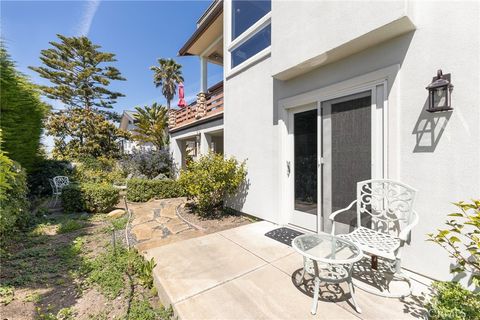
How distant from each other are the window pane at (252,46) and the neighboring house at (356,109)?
0.04m

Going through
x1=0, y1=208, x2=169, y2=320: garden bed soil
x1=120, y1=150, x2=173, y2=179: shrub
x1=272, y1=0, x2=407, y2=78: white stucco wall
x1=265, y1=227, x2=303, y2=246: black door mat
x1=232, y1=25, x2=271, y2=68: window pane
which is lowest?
x1=0, y1=208, x2=169, y2=320: garden bed soil

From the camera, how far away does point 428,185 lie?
102 inches

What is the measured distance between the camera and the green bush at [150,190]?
815cm

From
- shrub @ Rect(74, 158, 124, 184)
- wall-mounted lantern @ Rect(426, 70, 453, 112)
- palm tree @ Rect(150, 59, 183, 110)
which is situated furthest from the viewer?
palm tree @ Rect(150, 59, 183, 110)

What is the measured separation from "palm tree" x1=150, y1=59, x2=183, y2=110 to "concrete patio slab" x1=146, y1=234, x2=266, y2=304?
2369 cm

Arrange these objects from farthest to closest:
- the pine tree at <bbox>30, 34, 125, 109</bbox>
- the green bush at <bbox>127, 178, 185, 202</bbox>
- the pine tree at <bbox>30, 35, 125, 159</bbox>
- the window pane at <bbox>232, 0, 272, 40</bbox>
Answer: the pine tree at <bbox>30, 34, 125, 109</bbox>
the pine tree at <bbox>30, 35, 125, 159</bbox>
the green bush at <bbox>127, 178, 185, 202</bbox>
the window pane at <bbox>232, 0, 272, 40</bbox>

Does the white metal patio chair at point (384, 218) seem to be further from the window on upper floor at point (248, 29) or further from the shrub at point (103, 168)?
the shrub at point (103, 168)

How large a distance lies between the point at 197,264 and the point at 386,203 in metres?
2.97

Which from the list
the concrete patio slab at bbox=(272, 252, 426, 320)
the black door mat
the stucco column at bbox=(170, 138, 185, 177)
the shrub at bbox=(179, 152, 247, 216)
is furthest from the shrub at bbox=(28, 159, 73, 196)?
the concrete patio slab at bbox=(272, 252, 426, 320)

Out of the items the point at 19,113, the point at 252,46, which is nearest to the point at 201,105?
the point at 252,46

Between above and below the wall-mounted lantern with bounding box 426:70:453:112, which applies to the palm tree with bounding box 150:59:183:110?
above

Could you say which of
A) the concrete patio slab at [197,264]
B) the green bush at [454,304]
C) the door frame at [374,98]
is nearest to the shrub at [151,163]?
the concrete patio slab at [197,264]

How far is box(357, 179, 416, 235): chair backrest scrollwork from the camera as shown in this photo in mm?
2711

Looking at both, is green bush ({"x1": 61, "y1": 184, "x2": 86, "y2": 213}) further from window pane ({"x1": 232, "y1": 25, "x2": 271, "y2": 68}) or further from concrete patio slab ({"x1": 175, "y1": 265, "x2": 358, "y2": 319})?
window pane ({"x1": 232, "y1": 25, "x2": 271, "y2": 68})
